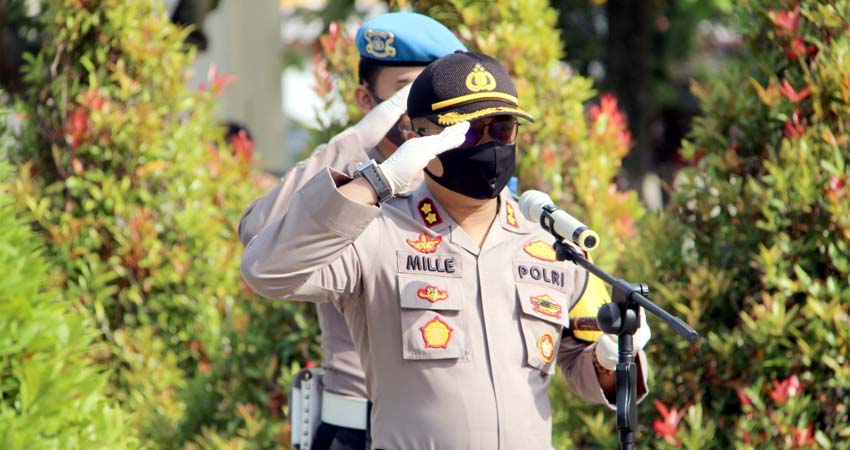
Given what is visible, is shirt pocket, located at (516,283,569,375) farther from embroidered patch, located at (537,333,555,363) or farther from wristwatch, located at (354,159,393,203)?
wristwatch, located at (354,159,393,203)

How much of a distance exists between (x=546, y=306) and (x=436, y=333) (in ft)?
1.05

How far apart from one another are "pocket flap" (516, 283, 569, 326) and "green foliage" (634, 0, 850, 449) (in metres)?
1.40

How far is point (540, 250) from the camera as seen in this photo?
3244 millimetres

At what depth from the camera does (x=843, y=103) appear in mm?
4434

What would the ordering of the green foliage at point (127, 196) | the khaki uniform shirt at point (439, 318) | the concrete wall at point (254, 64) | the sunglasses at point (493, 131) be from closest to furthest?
the khaki uniform shirt at point (439, 318)
the sunglasses at point (493, 131)
the green foliage at point (127, 196)
the concrete wall at point (254, 64)

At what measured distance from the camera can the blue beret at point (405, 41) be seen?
161 inches

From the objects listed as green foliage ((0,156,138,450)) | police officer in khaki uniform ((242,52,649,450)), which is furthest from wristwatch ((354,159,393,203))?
green foliage ((0,156,138,450))

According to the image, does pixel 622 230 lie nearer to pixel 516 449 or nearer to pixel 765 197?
pixel 765 197

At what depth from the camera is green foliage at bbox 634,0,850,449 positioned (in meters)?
4.33

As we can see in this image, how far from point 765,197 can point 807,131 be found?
0.29 meters

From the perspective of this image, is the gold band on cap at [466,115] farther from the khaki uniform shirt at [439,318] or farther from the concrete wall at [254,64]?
the concrete wall at [254,64]

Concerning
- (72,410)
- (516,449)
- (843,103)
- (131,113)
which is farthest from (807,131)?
(131,113)

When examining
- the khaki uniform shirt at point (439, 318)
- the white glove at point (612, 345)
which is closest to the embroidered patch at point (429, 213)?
the khaki uniform shirt at point (439, 318)

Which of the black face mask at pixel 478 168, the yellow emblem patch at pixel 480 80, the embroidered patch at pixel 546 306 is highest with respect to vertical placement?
the yellow emblem patch at pixel 480 80
